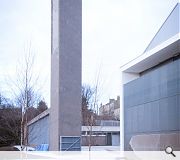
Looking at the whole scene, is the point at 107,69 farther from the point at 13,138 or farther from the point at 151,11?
the point at 13,138

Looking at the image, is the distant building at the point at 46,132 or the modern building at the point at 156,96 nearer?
the distant building at the point at 46,132

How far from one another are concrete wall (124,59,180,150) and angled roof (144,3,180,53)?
0.42m

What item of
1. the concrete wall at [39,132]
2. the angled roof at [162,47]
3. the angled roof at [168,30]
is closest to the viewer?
the concrete wall at [39,132]

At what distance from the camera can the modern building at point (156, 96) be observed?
4996 mm

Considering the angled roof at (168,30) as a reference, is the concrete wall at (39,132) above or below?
below

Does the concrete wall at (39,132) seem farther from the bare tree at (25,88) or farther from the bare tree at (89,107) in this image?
the bare tree at (89,107)

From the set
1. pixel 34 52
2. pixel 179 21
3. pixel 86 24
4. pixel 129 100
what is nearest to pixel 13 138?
pixel 34 52

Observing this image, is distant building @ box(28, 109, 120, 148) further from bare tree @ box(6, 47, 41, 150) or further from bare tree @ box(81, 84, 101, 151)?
bare tree @ box(6, 47, 41, 150)

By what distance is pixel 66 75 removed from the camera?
4715 millimetres

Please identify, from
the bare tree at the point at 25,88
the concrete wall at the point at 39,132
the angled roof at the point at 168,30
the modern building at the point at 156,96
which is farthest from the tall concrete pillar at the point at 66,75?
the angled roof at the point at 168,30

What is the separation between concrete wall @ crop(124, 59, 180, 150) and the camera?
17.2 feet

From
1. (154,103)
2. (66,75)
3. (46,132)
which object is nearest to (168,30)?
(154,103)

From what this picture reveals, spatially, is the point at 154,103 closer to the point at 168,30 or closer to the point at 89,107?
the point at 168,30

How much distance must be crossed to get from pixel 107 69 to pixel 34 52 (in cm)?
127
